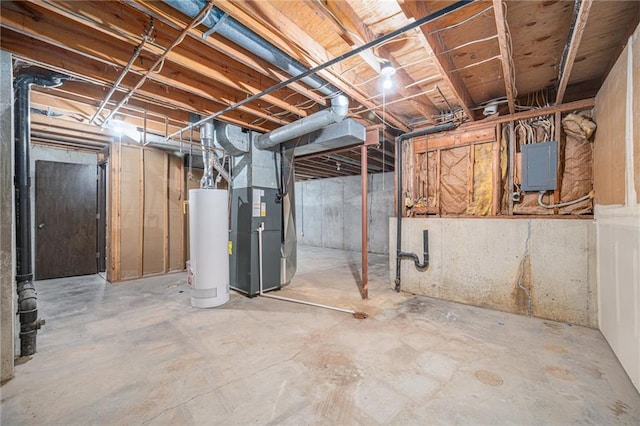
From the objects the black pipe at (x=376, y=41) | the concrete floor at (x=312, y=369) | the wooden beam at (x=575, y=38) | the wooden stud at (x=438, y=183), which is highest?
the wooden beam at (x=575, y=38)

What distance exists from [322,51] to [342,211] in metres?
6.36

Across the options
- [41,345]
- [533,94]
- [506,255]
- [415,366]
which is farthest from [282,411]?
[533,94]

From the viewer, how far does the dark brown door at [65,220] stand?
4.56 metres

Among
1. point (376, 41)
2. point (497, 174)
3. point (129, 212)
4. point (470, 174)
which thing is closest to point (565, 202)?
point (497, 174)

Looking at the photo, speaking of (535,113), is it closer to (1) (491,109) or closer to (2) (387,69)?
(1) (491,109)

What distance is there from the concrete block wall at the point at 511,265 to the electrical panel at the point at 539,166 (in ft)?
1.31

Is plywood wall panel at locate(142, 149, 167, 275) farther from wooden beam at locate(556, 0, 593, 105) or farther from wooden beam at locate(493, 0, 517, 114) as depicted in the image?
wooden beam at locate(556, 0, 593, 105)

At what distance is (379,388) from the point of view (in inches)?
69.6

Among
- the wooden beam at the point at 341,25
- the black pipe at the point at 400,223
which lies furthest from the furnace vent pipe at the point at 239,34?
the black pipe at the point at 400,223

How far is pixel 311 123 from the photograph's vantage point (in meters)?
2.99

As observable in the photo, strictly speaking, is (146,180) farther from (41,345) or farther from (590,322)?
(590,322)

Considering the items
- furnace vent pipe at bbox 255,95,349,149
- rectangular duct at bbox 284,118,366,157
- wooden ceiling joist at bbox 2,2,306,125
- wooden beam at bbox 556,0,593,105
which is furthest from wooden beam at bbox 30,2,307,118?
wooden beam at bbox 556,0,593,105

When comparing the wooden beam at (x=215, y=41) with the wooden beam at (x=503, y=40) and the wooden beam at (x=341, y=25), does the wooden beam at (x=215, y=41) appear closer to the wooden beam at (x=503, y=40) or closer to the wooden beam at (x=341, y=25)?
the wooden beam at (x=341, y=25)

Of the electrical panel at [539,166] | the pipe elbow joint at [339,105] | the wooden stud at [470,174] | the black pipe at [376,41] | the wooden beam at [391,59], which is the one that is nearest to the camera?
the black pipe at [376,41]
